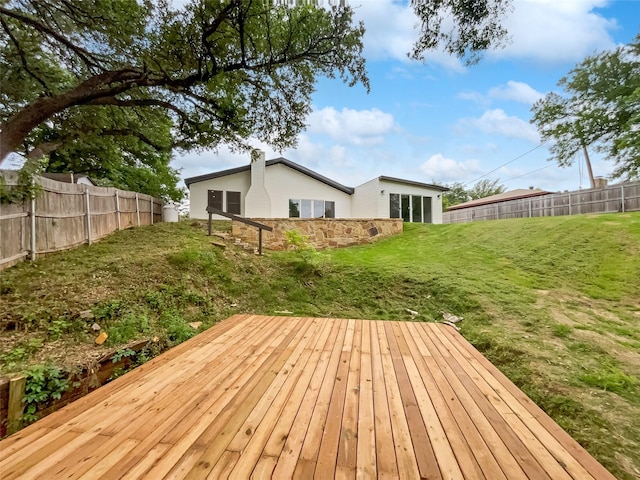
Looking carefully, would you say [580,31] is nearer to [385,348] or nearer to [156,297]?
[385,348]

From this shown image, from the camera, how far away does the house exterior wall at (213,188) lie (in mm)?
11644

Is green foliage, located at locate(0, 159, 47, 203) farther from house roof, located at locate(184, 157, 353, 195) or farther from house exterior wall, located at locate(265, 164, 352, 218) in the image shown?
house exterior wall, located at locate(265, 164, 352, 218)

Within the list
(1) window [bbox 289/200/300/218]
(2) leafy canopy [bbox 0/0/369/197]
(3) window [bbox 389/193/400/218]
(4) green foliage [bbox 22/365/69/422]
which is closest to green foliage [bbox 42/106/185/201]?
(2) leafy canopy [bbox 0/0/369/197]

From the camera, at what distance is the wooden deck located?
1.24m

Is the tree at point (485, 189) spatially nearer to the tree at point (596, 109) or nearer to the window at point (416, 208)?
the tree at point (596, 109)

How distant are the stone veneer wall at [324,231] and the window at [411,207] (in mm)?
3349

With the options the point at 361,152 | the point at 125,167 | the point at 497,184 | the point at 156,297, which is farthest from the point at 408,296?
the point at 497,184

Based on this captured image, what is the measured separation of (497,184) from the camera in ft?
117

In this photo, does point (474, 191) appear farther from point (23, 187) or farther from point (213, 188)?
point (23, 187)

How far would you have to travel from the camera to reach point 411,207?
544 inches

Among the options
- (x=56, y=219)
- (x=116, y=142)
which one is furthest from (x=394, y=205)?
(x=56, y=219)

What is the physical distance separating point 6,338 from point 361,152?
14.7 m

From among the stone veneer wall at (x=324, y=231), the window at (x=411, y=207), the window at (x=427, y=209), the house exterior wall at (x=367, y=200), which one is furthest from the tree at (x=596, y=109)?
the stone veneer wall at (x=324, y=231)

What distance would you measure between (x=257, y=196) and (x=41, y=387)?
10.3 m
